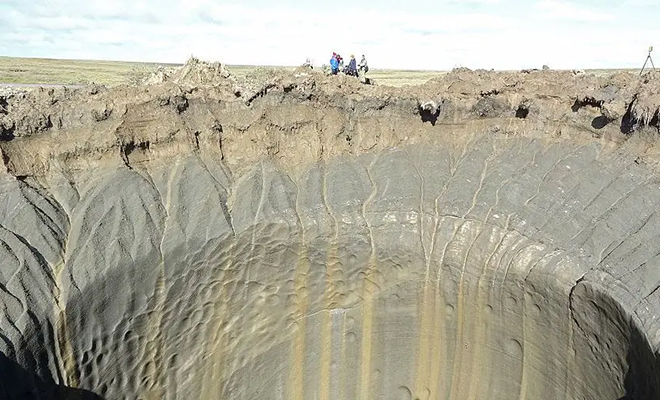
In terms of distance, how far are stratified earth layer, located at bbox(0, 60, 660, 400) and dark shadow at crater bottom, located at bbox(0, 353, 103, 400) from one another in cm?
4

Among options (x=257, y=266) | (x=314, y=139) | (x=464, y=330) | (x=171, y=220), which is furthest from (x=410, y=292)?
(x=171, y=220)

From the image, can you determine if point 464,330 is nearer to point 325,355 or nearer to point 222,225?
point 325,355

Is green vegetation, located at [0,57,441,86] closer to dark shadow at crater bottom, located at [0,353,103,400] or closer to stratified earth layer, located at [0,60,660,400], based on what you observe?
stratified earth layer, located at [0,60,660,400]

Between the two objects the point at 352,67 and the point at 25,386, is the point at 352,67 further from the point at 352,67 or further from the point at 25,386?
the point at 25,386

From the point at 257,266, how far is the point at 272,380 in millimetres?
2523

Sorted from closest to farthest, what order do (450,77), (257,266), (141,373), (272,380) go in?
(141,373) < (257,266) < (272,380) < (450,77)

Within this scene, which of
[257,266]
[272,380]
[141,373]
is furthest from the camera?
[272,380]

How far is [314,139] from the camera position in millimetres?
11555

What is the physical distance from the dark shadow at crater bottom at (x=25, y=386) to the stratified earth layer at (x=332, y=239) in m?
0.04

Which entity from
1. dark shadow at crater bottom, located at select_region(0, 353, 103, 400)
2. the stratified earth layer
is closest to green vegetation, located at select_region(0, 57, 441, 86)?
the stratified earth layer

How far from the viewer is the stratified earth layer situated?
28.8 ft

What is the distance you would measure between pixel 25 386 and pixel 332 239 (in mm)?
5566

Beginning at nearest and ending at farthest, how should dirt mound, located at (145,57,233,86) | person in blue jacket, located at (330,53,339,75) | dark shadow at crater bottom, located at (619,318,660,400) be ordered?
1. dark shadow at crater bottom, located at (619,318,660,400)
2. dirt mound, located at (145,57,233,86)
3. person in blue jacket, located at (330,53,339,75)

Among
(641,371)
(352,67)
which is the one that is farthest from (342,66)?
(641,371)
